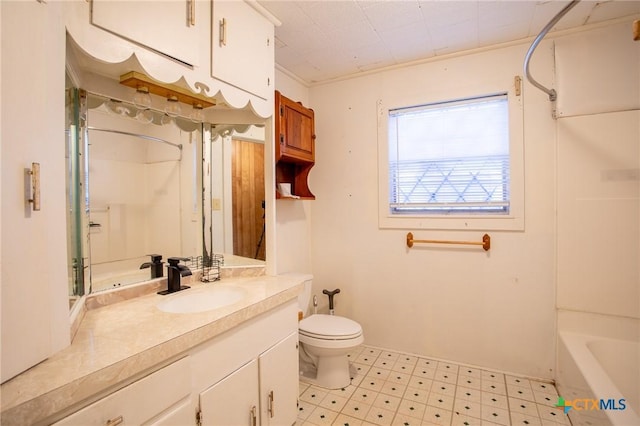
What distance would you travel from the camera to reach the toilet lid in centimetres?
205

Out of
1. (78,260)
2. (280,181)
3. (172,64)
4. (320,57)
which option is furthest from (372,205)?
(78,260)

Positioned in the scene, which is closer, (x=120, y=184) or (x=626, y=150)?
(x=120, y=184)

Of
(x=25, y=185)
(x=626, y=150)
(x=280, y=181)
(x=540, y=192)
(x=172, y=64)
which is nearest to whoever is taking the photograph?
(x=25, y=185)

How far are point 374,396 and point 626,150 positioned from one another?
215 cm

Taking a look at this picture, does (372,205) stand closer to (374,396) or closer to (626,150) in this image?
(374,396)

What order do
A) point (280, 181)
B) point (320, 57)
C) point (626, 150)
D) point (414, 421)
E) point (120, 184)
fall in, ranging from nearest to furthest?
1. point (120, 184)
2. point (414, 421)
3. point (626, 150)
4. point (320, 57)
5. point (280, 181)

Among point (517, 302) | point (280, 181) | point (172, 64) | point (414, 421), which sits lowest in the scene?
point (414, 421)

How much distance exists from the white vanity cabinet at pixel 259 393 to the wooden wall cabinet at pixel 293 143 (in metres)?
1.12

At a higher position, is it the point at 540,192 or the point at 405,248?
the point at 540,192

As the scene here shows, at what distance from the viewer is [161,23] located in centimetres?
123

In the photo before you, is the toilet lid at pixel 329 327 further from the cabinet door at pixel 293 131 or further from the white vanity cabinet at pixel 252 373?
the cabinet door at pixel 293 131

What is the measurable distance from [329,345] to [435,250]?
1.08 m

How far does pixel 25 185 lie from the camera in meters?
0.77

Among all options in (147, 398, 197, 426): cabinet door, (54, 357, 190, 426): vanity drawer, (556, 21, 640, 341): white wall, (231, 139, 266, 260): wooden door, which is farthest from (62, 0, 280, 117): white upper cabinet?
(556, 21, 640, 341): white wall
